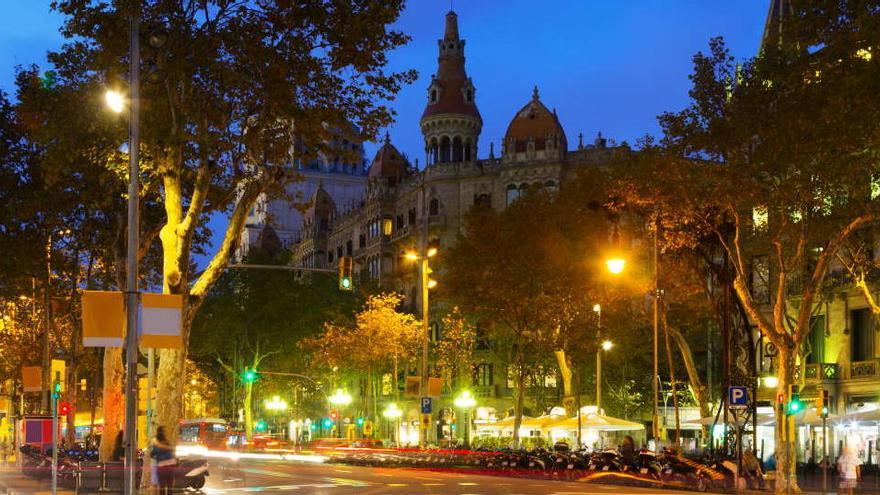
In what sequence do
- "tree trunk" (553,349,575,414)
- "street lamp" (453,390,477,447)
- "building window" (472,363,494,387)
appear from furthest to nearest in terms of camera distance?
"building window" (472,363,494,387)
"street lamp" (453,390,477,447)
"tree trunk" (553,349,575,414)

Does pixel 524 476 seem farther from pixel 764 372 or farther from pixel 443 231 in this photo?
pixel 443 231

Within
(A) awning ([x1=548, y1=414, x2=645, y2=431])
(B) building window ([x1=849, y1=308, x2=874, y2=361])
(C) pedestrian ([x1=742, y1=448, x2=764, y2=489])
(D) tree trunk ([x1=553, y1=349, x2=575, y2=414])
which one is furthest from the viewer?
(B) building window ([x1=849, y1=308, x2=874, y2=361])

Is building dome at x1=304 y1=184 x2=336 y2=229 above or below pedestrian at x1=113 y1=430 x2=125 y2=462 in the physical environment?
above

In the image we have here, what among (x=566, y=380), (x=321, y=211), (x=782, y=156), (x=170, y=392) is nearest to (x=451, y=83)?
(x=321, y=211)

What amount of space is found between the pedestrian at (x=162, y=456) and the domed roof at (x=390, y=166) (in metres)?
74.2

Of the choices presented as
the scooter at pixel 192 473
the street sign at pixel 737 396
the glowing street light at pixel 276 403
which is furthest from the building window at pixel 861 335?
the glowing street light at pixel 276 403

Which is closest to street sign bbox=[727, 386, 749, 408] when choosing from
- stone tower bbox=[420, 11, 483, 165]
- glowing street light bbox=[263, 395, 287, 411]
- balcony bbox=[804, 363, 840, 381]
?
Result: balcony bbox=[804, 363, 840, 381]

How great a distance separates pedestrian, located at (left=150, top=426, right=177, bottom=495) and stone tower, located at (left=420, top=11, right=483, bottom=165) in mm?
61764

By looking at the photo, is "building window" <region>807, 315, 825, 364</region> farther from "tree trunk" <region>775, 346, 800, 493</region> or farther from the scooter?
the scooter

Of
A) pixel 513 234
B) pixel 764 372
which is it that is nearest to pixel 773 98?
pixel 513 234

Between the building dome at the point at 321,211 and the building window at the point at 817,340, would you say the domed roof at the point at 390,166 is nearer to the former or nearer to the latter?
the building dome at the point at 321,211

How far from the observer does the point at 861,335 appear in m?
49.1

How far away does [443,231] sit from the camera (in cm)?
8306

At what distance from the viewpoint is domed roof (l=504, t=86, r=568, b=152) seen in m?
78.4
